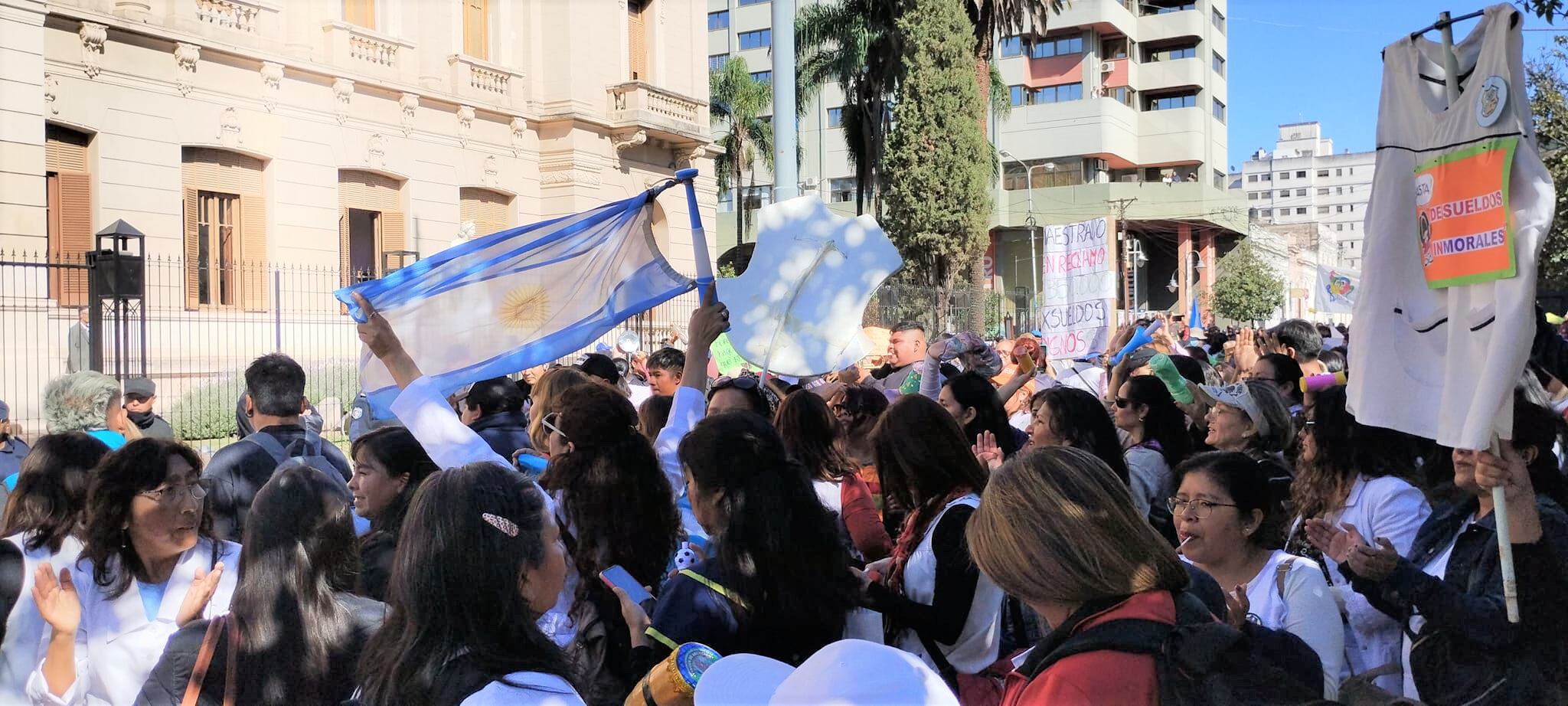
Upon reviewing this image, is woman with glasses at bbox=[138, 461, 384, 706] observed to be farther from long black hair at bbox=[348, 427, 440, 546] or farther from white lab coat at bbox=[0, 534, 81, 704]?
long black hair at bbox=[348, 427, 440, 546]

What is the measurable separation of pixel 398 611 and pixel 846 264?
523 cm

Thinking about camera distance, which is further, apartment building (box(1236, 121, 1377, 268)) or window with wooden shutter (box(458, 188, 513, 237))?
apartment building (box(1236, 121, 1377, 268))

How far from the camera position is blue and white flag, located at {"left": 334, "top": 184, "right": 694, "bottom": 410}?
16.2ft

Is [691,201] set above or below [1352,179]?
below

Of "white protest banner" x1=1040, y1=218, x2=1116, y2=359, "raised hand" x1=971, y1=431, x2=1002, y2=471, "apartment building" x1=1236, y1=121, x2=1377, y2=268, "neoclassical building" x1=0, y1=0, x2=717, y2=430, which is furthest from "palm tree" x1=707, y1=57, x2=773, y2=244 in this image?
"apartment building" x1=1236, y1=121, x2=1377, y2=268

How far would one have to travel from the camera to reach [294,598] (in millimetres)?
2875

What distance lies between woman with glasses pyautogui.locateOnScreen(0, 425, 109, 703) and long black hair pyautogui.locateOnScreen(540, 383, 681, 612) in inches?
54.1

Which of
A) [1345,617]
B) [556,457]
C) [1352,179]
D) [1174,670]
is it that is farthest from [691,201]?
[1352,179]

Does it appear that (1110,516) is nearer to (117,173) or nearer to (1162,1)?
(117,173)

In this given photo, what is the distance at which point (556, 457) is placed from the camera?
3.87 metres

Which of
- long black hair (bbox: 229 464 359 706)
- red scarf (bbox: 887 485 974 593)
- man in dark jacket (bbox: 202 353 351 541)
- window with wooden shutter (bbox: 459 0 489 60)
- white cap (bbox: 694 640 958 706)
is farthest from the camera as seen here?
window with wooden shutter (bbox: 459 0 489 60)

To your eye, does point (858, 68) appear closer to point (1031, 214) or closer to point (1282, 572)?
point (1031, 214)

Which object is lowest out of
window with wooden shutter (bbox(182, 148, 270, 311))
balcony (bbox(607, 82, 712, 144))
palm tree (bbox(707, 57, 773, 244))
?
window with wooden shutter (bbox(182, 148, 270, 311))

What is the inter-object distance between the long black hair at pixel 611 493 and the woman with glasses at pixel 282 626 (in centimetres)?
66
